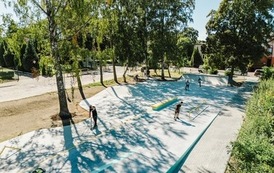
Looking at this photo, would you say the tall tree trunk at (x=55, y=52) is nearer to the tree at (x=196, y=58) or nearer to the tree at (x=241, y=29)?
the tree at (x=241, y=29)

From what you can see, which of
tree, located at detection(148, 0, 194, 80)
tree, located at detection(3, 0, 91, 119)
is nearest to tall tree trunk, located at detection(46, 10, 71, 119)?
tree, located at detection(3, 0, 91, 119)

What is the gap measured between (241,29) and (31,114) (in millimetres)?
28877

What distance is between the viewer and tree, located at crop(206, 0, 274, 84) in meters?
34.2

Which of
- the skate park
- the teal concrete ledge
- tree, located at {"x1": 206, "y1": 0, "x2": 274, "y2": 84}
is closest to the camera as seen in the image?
the teal concrete ledge

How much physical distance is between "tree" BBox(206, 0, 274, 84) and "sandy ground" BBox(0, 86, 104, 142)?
20902 mm

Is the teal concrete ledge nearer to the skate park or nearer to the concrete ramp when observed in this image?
the skate park

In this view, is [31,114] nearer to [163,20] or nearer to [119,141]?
[119,141]

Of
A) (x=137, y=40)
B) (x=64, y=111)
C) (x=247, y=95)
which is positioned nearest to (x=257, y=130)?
(x=64, y=111)

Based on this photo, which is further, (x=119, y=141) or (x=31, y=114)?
(x=31, y=114)

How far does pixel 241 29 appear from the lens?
35.4 meters

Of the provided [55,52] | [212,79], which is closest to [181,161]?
[55,52]

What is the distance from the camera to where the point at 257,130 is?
35.6 feet

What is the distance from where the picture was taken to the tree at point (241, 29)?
34.2 metres

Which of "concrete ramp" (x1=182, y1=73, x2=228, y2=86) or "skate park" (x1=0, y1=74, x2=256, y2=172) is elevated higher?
"concrete ramp" (x1=182, y1=73, x2=228, y2=86)
